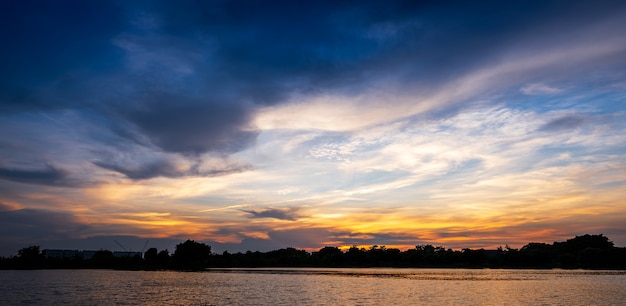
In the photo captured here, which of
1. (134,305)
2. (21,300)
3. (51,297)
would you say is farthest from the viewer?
(51,297)

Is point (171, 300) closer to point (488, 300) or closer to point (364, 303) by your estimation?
point (364, 303)

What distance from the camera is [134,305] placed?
208ft

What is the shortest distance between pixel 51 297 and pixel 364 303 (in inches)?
1935

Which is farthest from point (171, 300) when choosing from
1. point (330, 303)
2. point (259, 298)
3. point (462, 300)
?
point (462, 300)

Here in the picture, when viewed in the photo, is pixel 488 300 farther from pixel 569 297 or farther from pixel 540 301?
pixel 569 297

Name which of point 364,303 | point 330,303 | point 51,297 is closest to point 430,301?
point 364,303

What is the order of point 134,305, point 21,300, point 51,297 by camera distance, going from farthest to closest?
point 51,297
point 21,300
point 134,305

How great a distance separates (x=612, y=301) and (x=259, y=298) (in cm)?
5195

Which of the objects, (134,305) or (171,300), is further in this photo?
(171,300)

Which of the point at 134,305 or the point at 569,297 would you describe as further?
the point at 569,297

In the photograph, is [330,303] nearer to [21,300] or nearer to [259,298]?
[259,298]

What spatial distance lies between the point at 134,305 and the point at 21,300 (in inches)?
744

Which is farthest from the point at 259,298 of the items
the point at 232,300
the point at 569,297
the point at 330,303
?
the point at 569,297

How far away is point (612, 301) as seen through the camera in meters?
67.2
